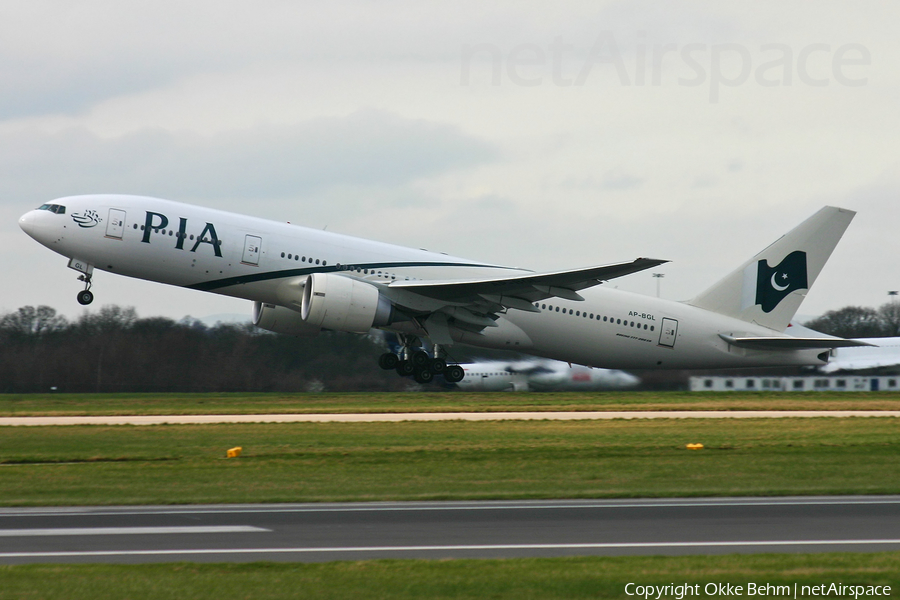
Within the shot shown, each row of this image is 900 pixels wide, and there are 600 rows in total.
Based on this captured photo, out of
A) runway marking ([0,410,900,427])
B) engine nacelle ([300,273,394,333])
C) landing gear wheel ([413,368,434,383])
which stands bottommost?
runway marking ([0,410,900,427])

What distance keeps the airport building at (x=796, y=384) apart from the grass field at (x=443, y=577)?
34004 millimetres

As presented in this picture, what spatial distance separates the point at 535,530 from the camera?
13.5 metres

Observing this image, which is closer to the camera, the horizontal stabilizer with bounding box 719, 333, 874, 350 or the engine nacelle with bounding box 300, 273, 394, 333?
the engine nacelle with bounding box 300, 273, 394, 333

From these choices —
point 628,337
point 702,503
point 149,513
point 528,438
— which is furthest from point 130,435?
point 702,503

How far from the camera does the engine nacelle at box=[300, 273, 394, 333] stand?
2827cm

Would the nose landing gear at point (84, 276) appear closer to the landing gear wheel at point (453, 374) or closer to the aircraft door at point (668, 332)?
the landing gear wheel at point (453, 374)

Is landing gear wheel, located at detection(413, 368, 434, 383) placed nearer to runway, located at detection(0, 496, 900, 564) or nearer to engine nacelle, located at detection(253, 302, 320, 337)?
engine nacelle, located at detection(253, 302, 320, 337)

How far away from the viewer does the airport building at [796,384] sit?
148 ft

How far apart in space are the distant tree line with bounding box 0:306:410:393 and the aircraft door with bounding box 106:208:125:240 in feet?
61.6

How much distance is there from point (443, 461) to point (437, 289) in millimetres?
8216

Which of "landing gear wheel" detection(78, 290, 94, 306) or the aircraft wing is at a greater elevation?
the aircraft wing

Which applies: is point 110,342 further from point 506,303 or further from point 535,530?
point 535,530

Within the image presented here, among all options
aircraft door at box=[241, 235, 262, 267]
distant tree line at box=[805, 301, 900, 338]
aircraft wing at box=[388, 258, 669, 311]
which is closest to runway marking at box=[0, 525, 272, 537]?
aircraft door at box=[241, 235, 262, 267]

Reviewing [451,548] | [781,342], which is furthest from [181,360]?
[451,548]
